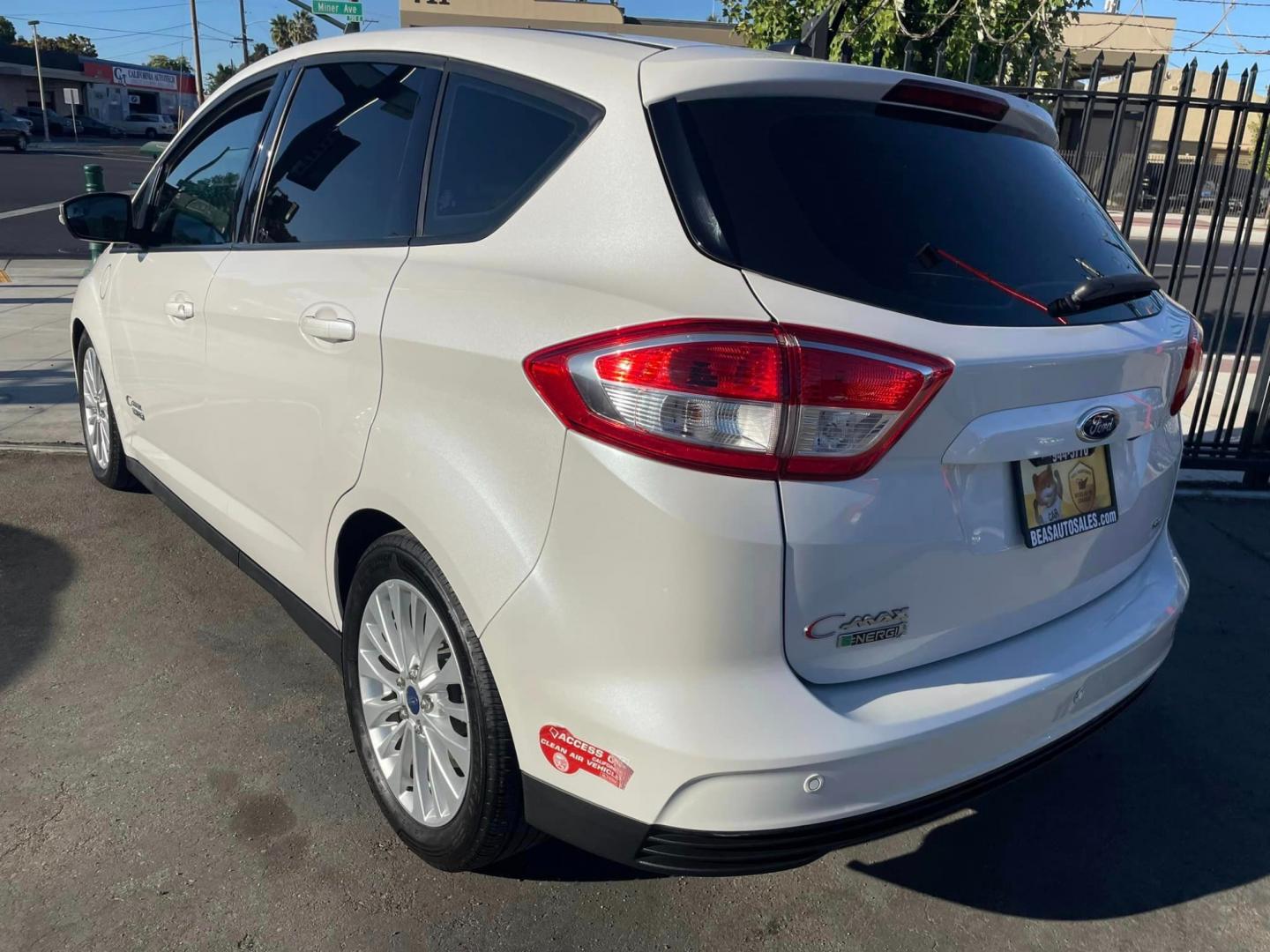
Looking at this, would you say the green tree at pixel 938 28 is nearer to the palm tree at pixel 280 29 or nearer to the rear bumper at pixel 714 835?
the rear bumper at pixel 714 835

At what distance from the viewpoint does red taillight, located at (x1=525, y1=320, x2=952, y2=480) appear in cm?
177

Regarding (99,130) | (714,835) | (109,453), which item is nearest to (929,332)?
(714,835)

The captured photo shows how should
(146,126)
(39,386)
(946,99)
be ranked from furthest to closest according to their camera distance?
(146,126), (39,386), (946,99)

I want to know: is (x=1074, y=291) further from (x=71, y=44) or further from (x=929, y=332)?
(x=71, y=44)

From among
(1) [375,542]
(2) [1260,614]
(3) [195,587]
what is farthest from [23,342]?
(2) [1260,614]

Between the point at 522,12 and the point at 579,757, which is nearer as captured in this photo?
the point at 579,757

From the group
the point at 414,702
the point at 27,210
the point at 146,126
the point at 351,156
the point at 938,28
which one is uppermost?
the point at 938,28

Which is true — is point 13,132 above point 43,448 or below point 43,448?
below

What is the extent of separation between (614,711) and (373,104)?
6.02 feet

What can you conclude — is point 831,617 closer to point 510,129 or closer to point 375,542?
point 375,542

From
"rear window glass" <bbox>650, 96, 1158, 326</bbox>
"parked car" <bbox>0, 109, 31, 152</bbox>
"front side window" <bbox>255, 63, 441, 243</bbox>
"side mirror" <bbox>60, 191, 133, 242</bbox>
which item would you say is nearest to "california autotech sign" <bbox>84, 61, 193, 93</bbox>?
"parked car" <bbox>0, 109, 31, 152</bbox>

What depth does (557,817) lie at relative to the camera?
2.04 meters

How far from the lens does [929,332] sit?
6.15 feet

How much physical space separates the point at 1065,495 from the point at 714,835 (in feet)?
3.31
